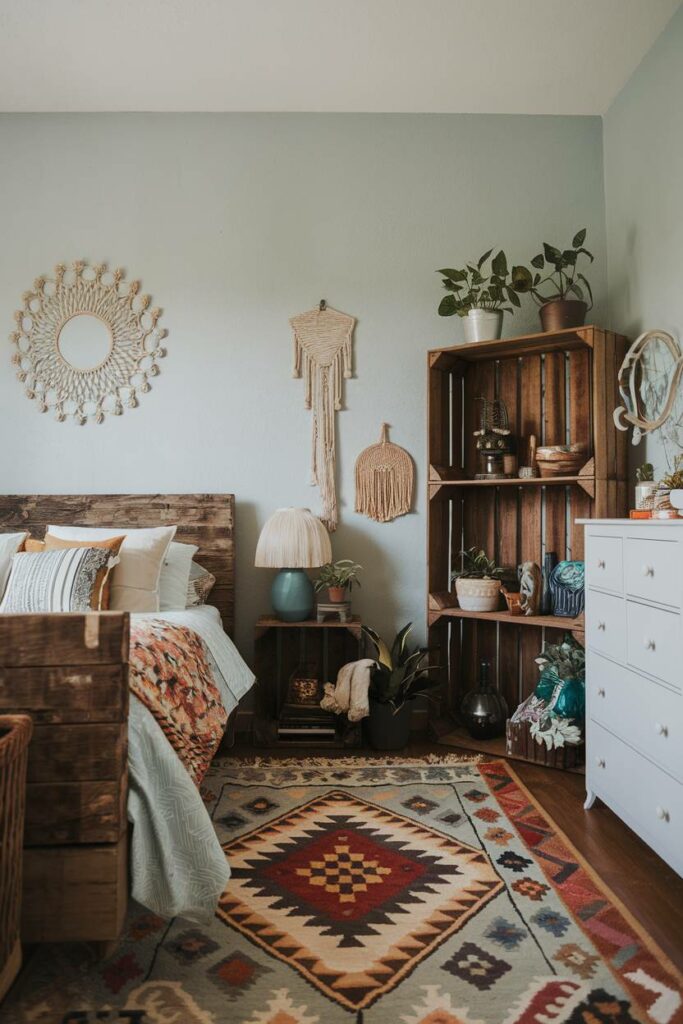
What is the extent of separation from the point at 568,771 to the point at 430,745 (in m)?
0.61

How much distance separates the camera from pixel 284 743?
3150 millimetres

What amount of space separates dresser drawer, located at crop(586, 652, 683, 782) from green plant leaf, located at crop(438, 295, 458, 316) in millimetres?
1559

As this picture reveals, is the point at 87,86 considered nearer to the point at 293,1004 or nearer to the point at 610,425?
the point at 610,425

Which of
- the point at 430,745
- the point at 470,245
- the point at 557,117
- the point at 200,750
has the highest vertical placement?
the point at 557,117

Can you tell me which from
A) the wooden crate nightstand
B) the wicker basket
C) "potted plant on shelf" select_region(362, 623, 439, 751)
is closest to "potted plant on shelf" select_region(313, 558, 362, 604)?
the wooden crate nightstand

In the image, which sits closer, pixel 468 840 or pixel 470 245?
pixel 468 840

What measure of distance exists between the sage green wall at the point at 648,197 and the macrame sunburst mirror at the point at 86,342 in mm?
2101

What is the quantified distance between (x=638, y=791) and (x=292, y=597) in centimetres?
156

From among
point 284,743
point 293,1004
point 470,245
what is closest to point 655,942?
point 293,1004

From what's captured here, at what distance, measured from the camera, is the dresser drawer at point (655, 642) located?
1.91m

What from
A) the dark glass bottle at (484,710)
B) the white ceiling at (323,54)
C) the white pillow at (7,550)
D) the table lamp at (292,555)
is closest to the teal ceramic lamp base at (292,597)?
the table lamp at (292,555)

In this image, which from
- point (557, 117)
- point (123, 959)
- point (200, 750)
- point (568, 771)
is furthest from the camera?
point (557, 117)

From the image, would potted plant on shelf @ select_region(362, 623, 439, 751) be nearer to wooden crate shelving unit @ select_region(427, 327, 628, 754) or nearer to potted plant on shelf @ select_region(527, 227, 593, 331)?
wooden crate shelving unit @ select_region(427, 327, 628, 754)

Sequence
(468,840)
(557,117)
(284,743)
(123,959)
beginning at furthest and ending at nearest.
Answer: (557,117)
(284,743)
(468,840)
(123,959)
